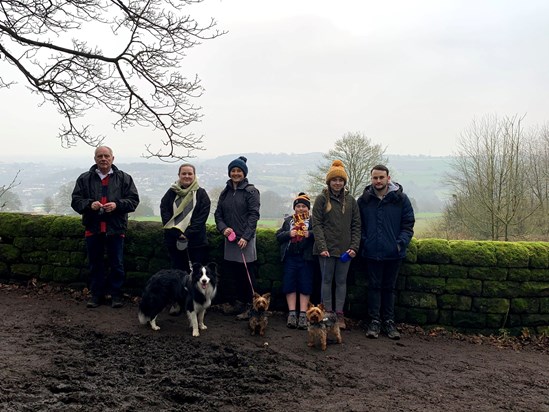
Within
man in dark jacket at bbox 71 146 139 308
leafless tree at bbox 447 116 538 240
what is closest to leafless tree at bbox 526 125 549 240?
leafless tree at bbox 447 116 538 240

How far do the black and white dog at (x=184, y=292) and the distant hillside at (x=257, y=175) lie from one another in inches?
384

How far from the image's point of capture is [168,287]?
5344 millimetres

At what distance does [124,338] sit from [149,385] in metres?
1.46

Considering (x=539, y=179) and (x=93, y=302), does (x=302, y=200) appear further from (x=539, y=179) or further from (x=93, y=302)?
(x=539, y=179)

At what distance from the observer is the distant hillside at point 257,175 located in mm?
23078

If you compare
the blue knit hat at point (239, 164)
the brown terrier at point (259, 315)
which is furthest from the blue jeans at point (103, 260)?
the brown terrier at point (259, 315)

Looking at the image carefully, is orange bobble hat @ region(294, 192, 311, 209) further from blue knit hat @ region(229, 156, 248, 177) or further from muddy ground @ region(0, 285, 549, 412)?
muddy ground @ region(0, 285, 549, 412)

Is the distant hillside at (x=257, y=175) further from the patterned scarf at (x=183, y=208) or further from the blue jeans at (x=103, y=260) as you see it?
the patterned scarf at (x=183, y=208)

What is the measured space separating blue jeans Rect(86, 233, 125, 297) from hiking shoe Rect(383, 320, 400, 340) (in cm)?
389

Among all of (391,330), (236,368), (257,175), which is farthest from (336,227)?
(257,175)

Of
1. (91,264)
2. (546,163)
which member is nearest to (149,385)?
(91,264)

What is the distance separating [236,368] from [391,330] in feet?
8.14

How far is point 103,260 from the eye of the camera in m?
6.16

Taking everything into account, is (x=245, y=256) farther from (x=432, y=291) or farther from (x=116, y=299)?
(x=432, y=291)
